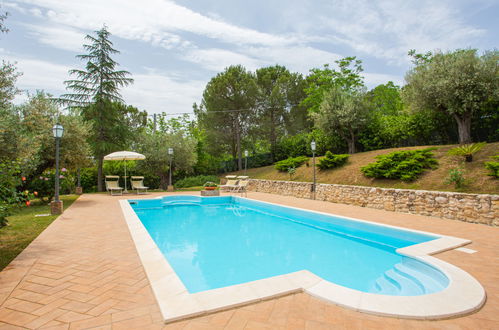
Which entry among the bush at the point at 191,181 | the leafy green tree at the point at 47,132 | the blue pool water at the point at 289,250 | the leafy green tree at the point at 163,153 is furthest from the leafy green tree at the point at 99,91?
the blue pool water at the point at 289,250

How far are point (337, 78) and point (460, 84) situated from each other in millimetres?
11556

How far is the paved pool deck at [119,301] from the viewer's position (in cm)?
223

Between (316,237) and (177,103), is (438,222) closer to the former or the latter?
(316,237)

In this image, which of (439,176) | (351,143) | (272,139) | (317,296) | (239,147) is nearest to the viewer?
(317,296)

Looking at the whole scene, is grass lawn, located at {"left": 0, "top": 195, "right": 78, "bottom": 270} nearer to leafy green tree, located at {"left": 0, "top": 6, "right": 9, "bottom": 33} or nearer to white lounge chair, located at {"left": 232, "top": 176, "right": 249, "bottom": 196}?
leafy green tree, located at {"left": 0, "top": 6, "right": 9, "bottom": 33}

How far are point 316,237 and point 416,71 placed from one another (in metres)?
9.83

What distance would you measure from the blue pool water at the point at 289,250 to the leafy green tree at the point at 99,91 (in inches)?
383

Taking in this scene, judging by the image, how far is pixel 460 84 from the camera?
10117 mm

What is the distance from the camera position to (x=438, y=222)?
6.85 m

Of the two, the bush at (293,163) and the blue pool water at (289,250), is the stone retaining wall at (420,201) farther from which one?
the bush at (293,163)

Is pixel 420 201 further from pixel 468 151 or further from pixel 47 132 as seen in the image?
pixel 47 132

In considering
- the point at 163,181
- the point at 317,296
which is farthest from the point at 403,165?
the point at 163,181

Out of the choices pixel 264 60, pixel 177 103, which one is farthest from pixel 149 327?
pixel 177 103

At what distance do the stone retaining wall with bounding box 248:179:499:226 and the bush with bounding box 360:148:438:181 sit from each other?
3.32 feet
